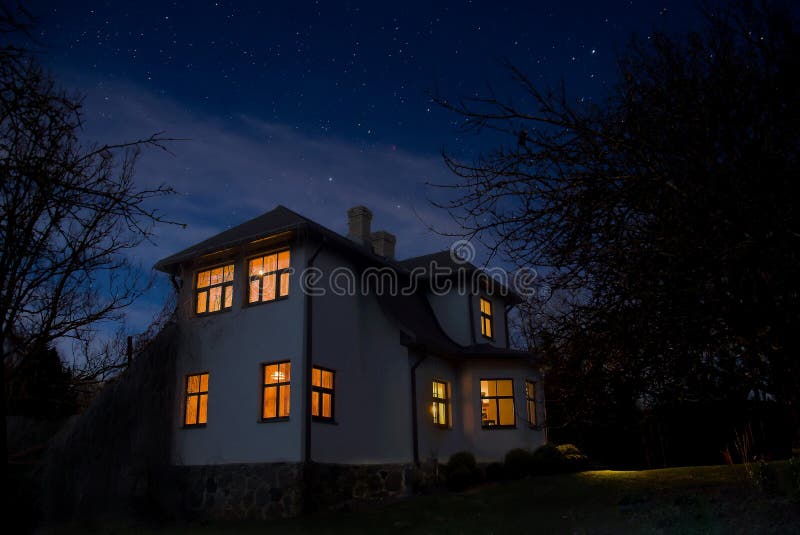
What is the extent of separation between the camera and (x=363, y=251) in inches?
669

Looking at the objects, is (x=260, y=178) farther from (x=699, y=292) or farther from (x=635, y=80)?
(x=699, y=292)

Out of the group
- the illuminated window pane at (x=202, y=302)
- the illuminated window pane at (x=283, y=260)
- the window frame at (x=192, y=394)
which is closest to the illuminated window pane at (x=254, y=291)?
the illuminated window pane at (x=283, y=260)

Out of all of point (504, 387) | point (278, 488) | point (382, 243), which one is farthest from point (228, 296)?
point (504, 387)

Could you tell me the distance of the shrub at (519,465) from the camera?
17.5m

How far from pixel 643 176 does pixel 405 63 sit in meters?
2.47

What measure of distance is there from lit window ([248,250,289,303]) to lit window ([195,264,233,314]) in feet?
2.57

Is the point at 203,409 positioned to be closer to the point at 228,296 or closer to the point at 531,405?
the point at 228,296

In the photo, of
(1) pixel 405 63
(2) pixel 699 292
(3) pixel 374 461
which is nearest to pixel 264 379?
(3) pixel 374 461

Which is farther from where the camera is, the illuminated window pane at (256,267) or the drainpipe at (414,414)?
the drainpipe at (414,414)

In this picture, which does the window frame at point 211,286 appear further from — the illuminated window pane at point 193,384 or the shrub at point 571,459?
the shrub at point 571,459

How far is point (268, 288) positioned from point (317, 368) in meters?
2.50

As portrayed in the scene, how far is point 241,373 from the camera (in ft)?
50.0

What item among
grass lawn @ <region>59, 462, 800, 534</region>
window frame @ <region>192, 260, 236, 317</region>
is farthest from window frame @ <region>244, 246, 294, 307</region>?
grass lawn @ <region>59, 462, 800, 534</region>

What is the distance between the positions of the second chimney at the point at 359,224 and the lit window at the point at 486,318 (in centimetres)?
470
